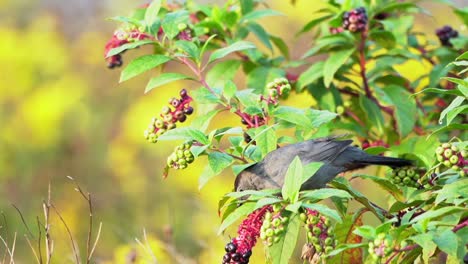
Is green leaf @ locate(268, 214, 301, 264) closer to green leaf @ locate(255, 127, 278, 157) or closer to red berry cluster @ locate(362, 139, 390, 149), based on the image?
green leaf @ locate(255, 127, 278, 157)

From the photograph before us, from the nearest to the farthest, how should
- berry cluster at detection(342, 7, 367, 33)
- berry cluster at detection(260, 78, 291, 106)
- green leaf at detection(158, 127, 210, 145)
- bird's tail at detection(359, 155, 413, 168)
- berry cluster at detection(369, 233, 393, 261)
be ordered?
berry cluster at detection(369, 233, 393, 261)
green leaf at detection(158, 127, 210, 145)
berry cluster at detection(260, 78, 291, 106)
bird's tail at detection(359, 155, 413, 168)
berry cluster at detection(342, 7, 367, 33)

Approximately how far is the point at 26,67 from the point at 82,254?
6.96ft

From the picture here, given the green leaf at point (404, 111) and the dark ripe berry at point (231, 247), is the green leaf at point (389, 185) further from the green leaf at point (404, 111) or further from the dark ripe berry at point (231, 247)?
the green leaf at point (404, 111)

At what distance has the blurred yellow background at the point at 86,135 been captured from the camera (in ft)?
17.1

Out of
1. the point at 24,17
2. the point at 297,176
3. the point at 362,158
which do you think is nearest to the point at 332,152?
the point at 362,158

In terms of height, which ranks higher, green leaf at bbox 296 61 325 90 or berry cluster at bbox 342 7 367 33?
berry cluster at bbox 342 7 367 33

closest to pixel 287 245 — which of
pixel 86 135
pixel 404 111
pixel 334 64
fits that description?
pixel 334 64

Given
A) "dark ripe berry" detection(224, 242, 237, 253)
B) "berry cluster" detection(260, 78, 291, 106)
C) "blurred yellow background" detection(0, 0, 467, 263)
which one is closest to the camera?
"dark ripe berry" detection(224, 242, 237, 253)

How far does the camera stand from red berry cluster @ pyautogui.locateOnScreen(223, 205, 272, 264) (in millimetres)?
2141

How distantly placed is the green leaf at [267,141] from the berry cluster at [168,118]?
0.73 feet

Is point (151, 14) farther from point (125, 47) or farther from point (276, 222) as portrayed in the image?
point (276, 222)

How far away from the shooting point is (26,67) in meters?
6.36

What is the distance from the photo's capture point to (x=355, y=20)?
10.1 feet

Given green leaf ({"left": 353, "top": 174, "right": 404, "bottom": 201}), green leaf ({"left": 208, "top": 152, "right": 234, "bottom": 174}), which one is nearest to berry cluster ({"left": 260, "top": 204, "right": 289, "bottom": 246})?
green leaf ({"left": 208, "top": 152, "right": 234, "bottom": 174})
